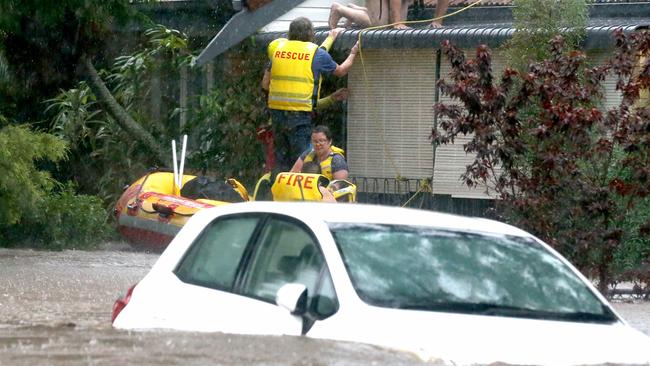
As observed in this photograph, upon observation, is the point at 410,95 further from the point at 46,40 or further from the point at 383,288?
the point at 383,288

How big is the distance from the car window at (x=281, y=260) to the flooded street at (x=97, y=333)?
34 centimetres

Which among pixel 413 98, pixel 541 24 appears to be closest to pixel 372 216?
pixel 541 24

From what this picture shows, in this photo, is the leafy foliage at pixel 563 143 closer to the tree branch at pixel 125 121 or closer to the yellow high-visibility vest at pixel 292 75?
the yellow high-visibility vest at pixel 292 75

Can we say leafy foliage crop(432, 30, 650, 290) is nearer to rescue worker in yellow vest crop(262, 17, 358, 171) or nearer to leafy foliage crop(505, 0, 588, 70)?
leafy foliage crop(505, 0, 588, 70)

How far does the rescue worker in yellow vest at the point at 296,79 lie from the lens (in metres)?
13.9

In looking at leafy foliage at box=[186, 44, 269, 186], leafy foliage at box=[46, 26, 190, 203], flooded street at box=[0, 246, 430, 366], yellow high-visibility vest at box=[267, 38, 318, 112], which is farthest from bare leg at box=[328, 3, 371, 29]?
flooded street at box=[0, 246, 430, 366]

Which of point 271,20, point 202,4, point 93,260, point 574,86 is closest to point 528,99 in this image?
point 574,86

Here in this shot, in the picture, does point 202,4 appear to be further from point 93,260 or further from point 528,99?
point 528,99

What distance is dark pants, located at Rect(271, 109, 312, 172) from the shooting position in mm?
14289

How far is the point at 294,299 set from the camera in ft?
20.8

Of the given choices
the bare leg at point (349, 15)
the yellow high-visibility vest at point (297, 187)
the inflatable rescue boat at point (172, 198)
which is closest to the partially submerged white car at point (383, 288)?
the yellow high-visibility vest at point (297, 187)

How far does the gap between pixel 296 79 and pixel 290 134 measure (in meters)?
0.68

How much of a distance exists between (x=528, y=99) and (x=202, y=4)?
309 inches

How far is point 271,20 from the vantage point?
1652cm
